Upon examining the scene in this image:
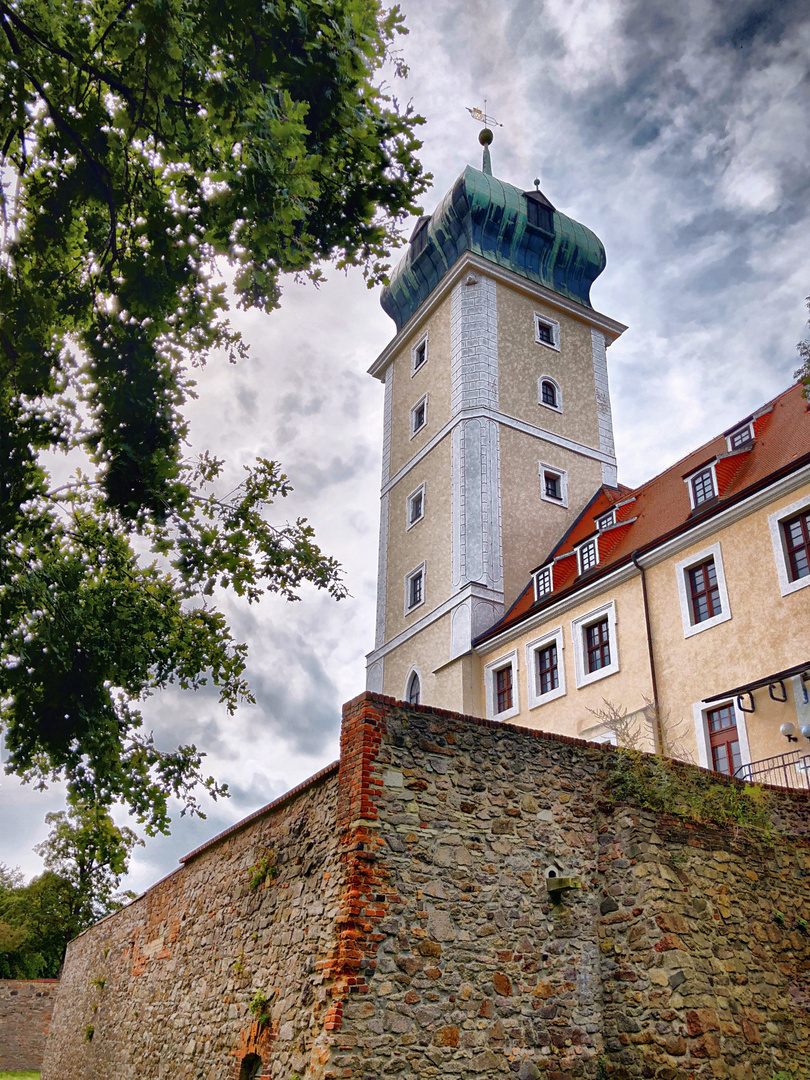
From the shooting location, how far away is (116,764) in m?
8.98

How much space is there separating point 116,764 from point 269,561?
8.77 ft

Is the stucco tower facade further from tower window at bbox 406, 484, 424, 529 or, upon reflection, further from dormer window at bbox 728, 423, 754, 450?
dormer window at bbox 728, 423, 754, 450

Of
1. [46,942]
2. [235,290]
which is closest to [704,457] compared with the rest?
[235,290]

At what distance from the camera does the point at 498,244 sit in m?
29.6

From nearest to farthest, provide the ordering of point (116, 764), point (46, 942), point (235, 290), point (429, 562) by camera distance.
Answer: point (235, 290) < point (116, 764) < point (429, 562) < point (46, 942)

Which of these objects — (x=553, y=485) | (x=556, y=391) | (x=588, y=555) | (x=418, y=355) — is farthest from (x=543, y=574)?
(x=418, y=355)

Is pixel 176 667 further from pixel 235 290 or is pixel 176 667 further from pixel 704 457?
pixel 704 457

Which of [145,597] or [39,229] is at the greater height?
[39,229]

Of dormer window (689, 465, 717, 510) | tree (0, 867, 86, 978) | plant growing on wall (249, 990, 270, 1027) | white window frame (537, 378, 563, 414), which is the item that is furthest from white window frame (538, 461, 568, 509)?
tree (0, 867, 86, 978)

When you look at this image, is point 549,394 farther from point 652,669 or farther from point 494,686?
point 652,669

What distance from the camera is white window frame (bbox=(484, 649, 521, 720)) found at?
21.0m

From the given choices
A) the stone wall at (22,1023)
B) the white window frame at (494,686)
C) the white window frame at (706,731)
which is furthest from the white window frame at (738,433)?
the stone wall at (22,1023)

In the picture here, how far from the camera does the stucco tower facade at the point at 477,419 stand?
80.4 feet

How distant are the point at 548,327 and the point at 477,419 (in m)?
5.84
